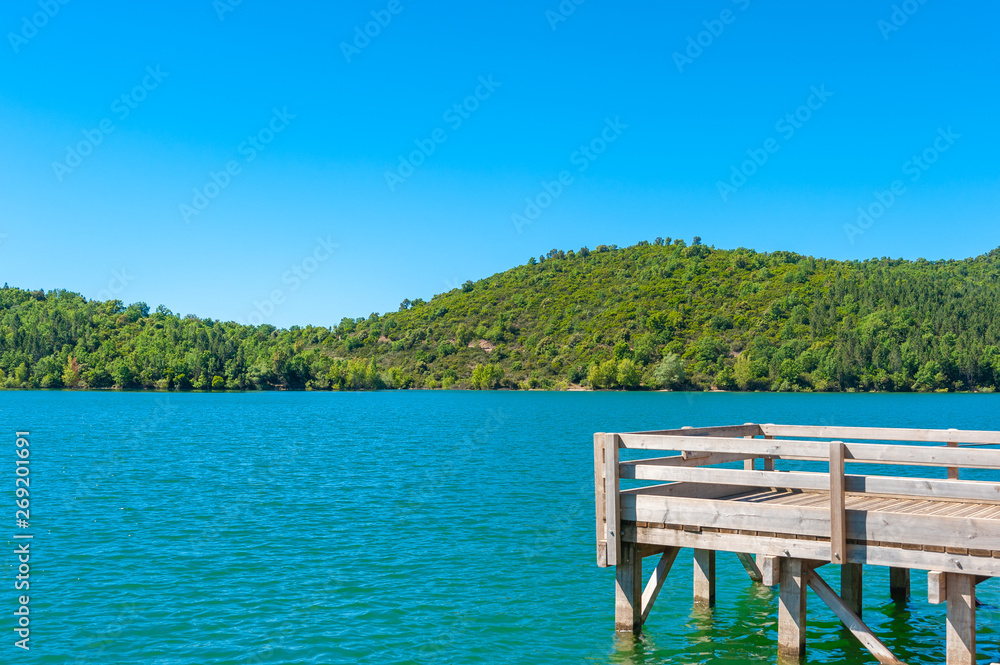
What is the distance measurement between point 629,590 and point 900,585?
641 cm

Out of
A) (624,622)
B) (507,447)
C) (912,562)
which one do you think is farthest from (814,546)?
(507,447)

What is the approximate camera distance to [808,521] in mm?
10320

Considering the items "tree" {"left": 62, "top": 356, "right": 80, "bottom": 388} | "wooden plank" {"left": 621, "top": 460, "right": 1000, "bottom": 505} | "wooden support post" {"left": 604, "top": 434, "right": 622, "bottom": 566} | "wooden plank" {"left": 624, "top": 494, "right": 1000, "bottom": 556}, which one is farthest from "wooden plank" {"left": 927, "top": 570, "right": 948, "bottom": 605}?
"tree" {"left": 62, "top": 356, "right": 80, "bottom": 388}

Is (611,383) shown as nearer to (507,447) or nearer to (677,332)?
(677,332)

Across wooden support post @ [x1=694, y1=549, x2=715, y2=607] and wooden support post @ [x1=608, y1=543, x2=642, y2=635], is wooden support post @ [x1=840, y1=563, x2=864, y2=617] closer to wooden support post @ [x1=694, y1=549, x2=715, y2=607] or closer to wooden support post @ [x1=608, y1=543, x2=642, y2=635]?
wooden support post @ [x1=694, y1=549, x2=715, y2=607]

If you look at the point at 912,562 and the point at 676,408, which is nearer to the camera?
the point at 912,562

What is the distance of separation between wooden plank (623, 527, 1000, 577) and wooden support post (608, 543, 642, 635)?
0.42m

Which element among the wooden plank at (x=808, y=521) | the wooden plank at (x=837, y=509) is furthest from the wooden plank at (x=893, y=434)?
the wooden plank at (x=837, y=509)

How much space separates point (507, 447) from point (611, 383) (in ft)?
387

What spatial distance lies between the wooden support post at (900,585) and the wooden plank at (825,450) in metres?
5.21

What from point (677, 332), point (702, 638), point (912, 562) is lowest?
point (702, 638)

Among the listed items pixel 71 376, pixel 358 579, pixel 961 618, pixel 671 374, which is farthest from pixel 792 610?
pixel 71 376

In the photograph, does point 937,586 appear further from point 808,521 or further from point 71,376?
point 71,376

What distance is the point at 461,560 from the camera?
62.3 ft
